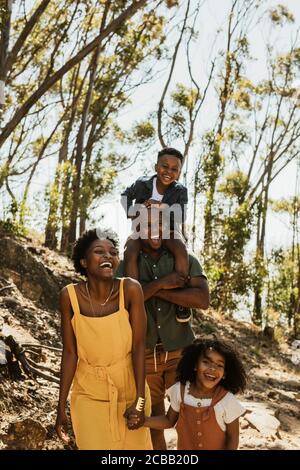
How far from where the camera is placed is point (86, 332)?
10.2 feet

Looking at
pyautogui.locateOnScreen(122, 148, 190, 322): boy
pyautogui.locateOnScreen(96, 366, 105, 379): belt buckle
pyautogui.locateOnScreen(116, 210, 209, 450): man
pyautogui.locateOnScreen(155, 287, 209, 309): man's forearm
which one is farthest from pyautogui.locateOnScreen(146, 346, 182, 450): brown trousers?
pyautogui.locateOnScreen(122, 148, 190, 322): boy

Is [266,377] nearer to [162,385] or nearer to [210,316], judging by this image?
[210,316]

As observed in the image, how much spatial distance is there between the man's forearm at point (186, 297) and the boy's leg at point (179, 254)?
0.37ft

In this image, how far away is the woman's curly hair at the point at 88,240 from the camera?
3.30 meters

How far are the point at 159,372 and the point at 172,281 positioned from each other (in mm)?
519

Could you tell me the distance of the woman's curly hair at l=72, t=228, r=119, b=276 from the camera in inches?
130

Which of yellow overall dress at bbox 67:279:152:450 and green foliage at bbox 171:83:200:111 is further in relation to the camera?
green foliage at bbox 171:83:200:111

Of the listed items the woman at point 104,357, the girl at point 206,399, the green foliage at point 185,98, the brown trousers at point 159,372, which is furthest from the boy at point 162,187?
the green foliage at point 185,98

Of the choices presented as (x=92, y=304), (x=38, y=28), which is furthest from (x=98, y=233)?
(x=38, y=28)

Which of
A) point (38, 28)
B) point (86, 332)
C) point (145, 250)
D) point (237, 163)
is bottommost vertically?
point (86, 332)

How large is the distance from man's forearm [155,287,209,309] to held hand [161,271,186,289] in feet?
0.13

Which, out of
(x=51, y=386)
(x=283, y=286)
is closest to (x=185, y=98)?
(x=283, y=286)

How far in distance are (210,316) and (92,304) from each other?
12.4 m

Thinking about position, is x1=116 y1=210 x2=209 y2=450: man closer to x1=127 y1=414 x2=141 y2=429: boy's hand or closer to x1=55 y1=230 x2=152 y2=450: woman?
x1=55 y1=230 x2=152 y2=450: woman
